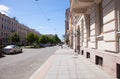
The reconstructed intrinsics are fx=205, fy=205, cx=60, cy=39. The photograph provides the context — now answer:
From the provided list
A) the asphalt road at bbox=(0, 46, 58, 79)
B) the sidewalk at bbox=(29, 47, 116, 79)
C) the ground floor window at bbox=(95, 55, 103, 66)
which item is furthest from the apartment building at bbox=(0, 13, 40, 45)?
the ground floor window at bbox=(95, 55, 103, 66)

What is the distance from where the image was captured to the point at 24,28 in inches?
4466

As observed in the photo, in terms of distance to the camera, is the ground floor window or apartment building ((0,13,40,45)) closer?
the ground floor window

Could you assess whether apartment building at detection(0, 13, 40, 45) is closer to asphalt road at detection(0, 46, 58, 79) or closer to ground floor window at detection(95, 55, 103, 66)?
asphalt road at detection(0, 46, 58, 79)

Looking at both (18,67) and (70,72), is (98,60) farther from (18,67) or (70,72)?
(18,67)

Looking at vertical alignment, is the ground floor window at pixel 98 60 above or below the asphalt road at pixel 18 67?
above

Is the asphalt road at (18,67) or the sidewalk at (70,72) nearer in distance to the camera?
the sidewalk at (70,72)

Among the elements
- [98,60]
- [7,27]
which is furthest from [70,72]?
[7,27]

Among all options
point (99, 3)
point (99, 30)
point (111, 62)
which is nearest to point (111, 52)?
point (111, 62)

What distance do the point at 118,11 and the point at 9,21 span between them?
3219 inches

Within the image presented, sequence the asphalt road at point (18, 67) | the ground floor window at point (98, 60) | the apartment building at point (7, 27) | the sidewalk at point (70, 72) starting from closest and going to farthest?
the sidewalk at point (70, 72) < the asphalt road at point (18, 67) < the ground floor window at point (98, 60) < the apartment building at point (7, 27)

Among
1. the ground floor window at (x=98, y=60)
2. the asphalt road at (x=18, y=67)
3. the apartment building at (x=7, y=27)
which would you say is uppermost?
the apartment building at (x=7, y=27)

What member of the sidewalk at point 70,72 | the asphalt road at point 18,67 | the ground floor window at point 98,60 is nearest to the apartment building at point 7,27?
the asphalt road at point 18,67

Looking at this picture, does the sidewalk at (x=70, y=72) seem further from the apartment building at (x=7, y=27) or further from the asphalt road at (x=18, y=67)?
the apartment building at (x=7, y=27)

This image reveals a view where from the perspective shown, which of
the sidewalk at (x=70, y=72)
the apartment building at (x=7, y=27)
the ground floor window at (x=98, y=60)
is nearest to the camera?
the sidewalk at (x=70, y=72)
